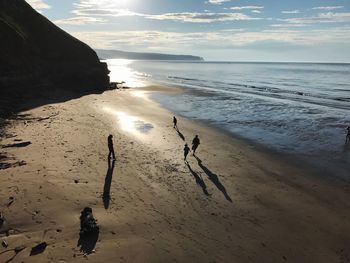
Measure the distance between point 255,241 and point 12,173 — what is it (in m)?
11.3

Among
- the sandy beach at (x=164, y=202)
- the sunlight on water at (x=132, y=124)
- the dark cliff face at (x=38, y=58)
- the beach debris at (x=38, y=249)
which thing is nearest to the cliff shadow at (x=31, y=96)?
the dark cliff face at (x=38, y=58)

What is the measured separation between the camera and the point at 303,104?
48.3 meters

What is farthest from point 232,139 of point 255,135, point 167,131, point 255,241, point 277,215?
point 255,241

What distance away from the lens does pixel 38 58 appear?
50.1 meters

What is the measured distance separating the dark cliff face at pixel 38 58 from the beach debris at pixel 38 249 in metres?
30.6

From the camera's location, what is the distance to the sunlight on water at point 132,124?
28031 mm

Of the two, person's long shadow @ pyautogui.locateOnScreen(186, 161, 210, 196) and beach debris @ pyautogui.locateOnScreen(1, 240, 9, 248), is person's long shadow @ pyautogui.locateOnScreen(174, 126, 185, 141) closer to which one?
person's long shadow @ pyautogui.locateOnScreen(186, 161, 210, 196)

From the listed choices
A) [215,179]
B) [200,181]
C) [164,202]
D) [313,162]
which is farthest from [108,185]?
[313,162]

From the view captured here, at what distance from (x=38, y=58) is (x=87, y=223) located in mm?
44246

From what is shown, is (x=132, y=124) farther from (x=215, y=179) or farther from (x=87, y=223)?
(x=87, y=223)

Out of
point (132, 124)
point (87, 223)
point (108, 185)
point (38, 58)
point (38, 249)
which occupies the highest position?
point (38, 58)

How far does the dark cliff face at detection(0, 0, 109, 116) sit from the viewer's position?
4097 centimetres

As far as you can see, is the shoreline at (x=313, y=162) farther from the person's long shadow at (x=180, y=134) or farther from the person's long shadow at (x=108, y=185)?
the person's long shadow at (x=108, y=185)

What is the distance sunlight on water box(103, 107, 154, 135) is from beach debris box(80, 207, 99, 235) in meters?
15.2
